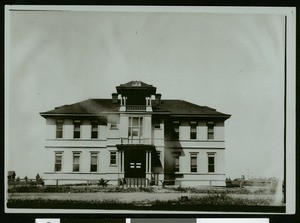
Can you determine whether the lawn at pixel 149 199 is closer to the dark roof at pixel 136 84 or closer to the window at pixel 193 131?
the window at pixel 193 131

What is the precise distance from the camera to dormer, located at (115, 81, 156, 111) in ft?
6.78

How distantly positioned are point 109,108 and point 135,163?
0.23 metres

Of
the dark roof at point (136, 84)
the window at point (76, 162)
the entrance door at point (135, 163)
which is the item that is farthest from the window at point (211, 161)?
the window at point (76, 162)

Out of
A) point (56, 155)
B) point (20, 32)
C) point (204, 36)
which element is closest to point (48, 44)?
point (20, 32)

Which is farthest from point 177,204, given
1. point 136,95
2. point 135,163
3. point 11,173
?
point 11,173

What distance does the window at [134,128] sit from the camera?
81.5 inches

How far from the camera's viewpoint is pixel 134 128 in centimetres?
207

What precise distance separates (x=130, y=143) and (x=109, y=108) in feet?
0.51

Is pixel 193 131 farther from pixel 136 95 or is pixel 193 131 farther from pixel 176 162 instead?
pixel 136 95

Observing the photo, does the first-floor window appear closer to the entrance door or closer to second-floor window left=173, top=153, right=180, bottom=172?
second-floor window left=173, top=153, right=180, bottom=172

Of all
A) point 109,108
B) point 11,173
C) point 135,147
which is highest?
point 109,108

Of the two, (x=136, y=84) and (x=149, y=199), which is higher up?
(x=136, y=84)

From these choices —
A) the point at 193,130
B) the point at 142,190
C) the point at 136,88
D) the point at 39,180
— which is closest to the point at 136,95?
the point at 136,88

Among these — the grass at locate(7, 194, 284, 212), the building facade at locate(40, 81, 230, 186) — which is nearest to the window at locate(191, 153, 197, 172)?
the building facade at locate(40, 81, 230, 186)
